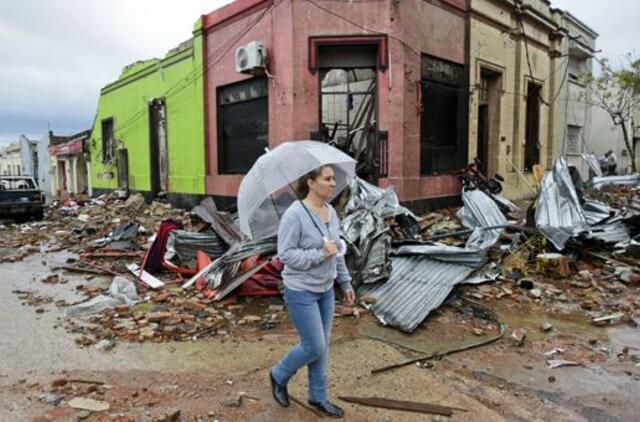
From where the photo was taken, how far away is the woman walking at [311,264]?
Answer: 9.95 feet

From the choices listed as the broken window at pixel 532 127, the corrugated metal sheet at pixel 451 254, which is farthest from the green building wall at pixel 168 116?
the broken window at pixel 532 127

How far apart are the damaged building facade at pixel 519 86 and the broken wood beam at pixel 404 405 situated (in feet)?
32.6

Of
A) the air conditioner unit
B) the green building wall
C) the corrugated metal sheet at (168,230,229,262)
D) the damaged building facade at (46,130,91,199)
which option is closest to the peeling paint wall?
the air conditioner unit

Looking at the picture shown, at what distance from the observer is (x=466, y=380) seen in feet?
12.9

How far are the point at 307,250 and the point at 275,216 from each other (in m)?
1.03

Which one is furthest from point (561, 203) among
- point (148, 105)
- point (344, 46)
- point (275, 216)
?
point (148, 105)

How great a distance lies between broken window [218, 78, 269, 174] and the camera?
11.7 m

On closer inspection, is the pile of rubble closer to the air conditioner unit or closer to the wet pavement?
the air conditioner unit

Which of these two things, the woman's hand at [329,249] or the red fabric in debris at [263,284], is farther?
the red fabric in debris at [263,284]

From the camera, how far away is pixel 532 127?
15.8 m

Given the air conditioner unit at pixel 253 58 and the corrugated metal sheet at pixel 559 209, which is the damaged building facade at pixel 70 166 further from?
the corrugated metal sheet at pixel 559 209

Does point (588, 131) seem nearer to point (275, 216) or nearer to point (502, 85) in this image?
point (502, 85)

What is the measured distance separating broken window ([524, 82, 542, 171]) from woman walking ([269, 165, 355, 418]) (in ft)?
45.8

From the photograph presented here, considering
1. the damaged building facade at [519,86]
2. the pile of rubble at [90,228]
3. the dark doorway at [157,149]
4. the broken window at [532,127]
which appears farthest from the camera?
the dark doorway at [157,149]
